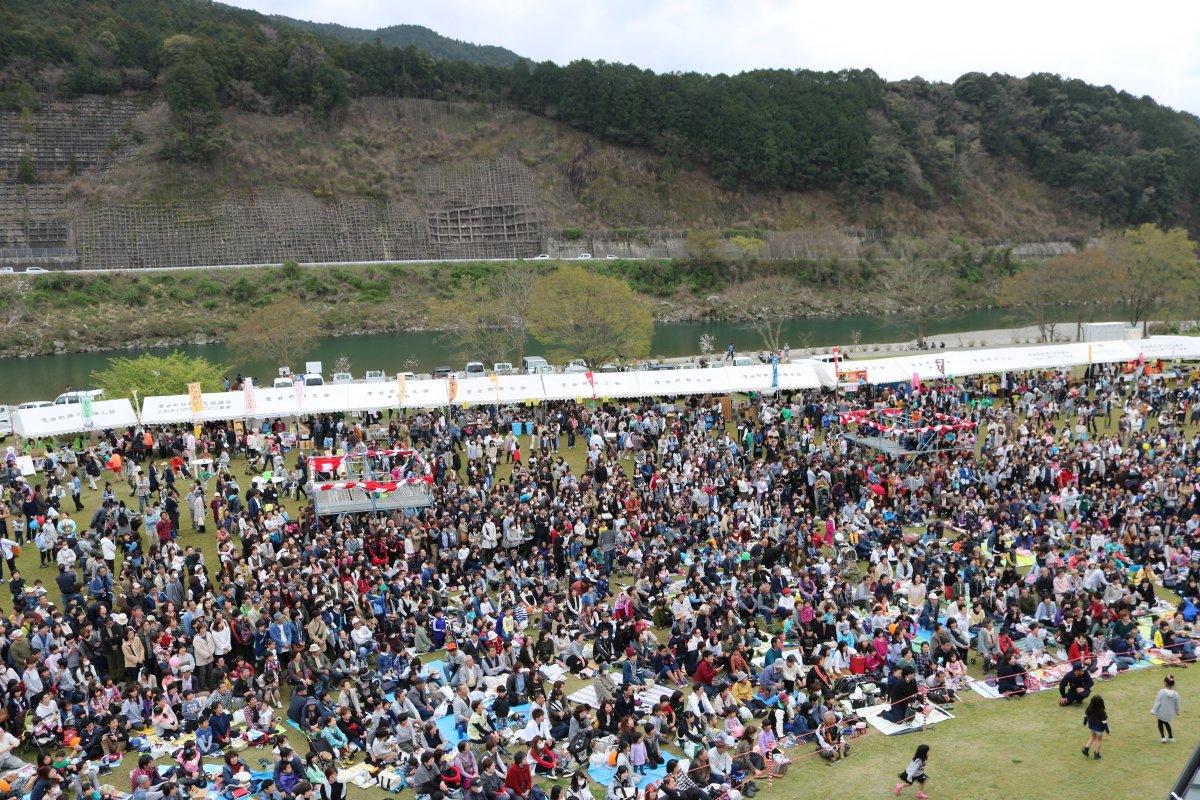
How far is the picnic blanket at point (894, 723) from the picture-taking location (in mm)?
12094

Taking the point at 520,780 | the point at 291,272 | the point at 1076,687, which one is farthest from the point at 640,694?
the point at 291,272

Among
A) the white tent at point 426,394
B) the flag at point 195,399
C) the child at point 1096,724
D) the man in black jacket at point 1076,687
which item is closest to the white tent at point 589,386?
the white tent at point 426,394

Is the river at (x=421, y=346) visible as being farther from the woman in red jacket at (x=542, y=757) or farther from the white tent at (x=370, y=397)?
the woman in red jacket at (x=542, y=757)

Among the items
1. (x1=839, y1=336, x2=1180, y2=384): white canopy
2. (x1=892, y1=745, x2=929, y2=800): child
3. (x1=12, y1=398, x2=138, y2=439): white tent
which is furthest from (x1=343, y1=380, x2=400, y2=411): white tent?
(x1=892, y1=745, x2=929, y2=800): child

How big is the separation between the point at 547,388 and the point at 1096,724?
1885cm

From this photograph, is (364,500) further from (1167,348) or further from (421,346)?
(421,346)

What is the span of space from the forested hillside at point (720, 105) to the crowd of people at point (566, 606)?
75274mm

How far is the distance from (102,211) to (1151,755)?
8318 cm

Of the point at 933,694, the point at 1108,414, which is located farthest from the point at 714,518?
the point at 1108,414

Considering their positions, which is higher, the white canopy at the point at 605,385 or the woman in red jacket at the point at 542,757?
the white canopy at the point at 605,385

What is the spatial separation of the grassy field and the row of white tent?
1495cm

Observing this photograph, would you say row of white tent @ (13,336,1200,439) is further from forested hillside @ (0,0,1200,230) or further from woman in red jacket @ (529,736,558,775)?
forested hillside @ (0,0,1200,230)

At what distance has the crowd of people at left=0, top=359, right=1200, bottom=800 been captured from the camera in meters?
11.6

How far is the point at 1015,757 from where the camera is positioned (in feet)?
37.0
